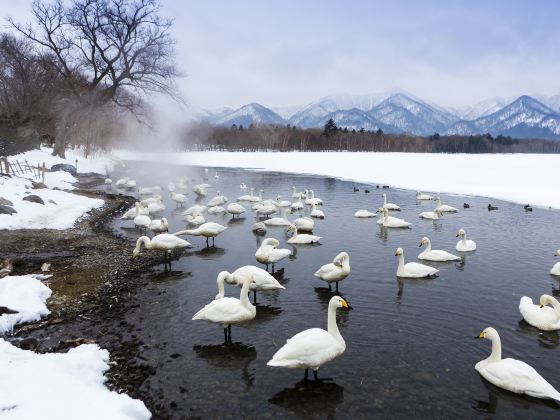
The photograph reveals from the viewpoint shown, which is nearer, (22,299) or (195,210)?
(22,299)

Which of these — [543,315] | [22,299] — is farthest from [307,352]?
[22,299]

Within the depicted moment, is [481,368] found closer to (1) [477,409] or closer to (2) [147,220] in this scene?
(1) [477,409]

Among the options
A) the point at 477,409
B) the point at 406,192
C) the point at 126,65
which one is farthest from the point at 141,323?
the point at 126,65

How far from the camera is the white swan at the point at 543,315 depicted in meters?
9.14

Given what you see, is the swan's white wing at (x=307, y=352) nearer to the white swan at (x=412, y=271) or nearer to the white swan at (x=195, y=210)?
the white swan at (x=412, y=271)

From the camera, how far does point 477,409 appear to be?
6.55m

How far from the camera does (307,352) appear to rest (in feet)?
22.9

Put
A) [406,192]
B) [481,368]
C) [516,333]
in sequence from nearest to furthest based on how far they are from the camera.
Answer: [481,368], [516,333], [406,192]

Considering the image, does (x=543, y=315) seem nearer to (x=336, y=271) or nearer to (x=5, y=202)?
(x=336, y=271)

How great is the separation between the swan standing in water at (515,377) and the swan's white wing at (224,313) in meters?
4.51

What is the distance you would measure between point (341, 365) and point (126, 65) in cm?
4009

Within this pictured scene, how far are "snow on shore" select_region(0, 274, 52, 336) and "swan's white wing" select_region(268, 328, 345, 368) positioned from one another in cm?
573

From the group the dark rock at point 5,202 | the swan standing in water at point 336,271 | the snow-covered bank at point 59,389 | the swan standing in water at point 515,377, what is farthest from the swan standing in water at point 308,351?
the dark rock at point 5,202

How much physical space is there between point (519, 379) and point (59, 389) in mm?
7042
